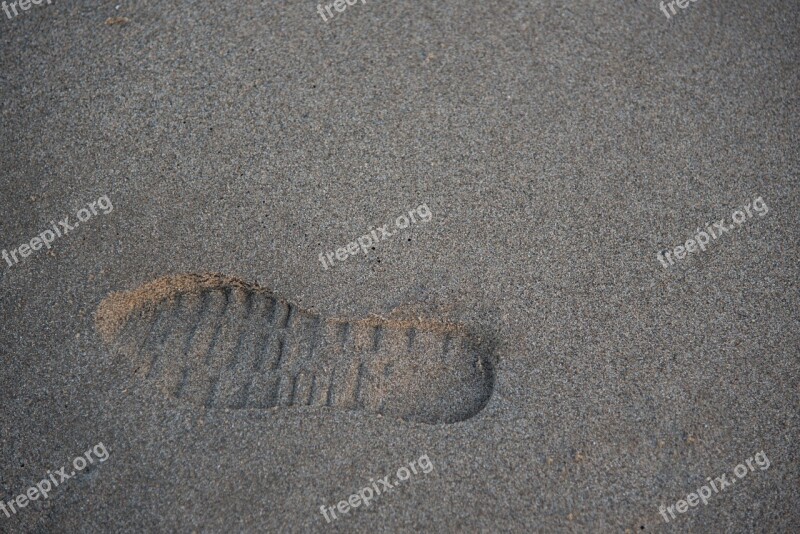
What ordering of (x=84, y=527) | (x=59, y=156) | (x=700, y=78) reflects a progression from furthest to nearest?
(x=700, y=78)
(x=59, y=156)
(x=84, y=527)

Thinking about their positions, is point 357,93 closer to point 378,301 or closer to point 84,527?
point 378,301

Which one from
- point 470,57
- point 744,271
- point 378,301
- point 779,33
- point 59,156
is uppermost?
point 59,156

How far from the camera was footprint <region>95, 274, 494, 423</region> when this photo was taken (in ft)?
5.73

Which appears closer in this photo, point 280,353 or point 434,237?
point 280,353

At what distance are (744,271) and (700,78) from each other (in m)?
0.66

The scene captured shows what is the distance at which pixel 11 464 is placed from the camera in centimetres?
169

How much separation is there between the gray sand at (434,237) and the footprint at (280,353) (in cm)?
4

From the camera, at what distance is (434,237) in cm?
193

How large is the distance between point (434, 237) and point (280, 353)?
54cm

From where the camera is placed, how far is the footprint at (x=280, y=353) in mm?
1746

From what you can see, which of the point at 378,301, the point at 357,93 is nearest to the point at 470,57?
the point at 357,93

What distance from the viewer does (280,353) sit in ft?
Result: 5.87

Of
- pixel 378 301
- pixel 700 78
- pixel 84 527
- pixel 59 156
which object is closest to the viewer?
pixel 84 527

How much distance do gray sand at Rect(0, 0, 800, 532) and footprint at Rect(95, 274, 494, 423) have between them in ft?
0.13
